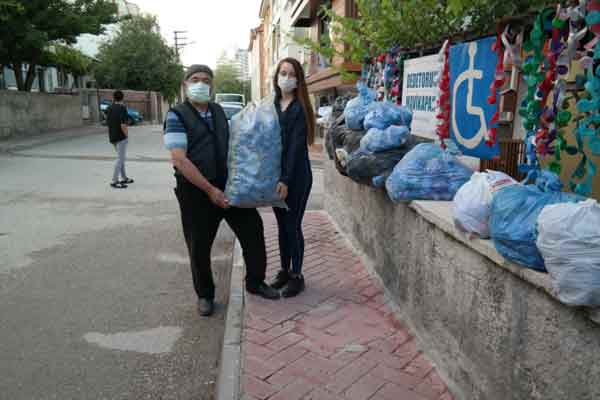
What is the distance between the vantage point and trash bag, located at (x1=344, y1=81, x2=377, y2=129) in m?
4.55

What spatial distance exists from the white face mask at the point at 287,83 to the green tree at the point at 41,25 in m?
14.2

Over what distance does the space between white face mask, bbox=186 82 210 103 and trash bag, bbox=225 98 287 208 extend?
0.26m

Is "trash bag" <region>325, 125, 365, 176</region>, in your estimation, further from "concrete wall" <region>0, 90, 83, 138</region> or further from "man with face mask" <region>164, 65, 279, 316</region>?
"concrete wall" <region>0, 90, 83, 138</region>

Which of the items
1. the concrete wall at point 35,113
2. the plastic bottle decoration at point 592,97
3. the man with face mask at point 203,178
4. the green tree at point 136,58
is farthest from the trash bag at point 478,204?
the green tree at point 136,58

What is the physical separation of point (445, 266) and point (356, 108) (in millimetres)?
2255

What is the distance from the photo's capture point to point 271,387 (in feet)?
8.89

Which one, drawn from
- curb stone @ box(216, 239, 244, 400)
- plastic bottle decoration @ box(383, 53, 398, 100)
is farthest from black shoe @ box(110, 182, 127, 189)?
plastic bottle decoration @ box(383, 53, 398, 100)

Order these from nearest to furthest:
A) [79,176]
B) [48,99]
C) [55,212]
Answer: [55,212] → [79,176] → [48,99]

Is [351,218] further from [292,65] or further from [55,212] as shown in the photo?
[55,212]

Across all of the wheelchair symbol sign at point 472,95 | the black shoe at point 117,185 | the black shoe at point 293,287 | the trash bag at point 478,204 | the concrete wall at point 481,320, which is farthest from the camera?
the black shoe at point 117,185

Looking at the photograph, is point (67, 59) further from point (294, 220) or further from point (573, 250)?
point (573, 250)

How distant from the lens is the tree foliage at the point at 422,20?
10.5ft

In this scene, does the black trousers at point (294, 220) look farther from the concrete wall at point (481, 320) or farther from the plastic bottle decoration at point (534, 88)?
the plastic bottle decoration at point (534, 88)

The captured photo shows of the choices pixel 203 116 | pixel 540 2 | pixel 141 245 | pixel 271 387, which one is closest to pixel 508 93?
pixel 540 2
